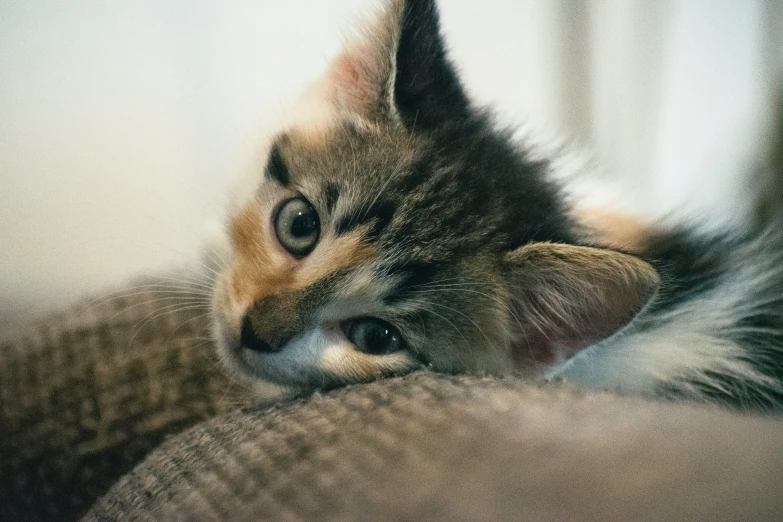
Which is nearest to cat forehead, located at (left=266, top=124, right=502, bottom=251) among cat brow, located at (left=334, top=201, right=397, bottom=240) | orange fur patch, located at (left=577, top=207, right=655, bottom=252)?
cat brow, located at (left=334, top=201, right=397, bottom=240)

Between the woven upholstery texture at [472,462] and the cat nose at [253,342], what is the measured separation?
138 mm

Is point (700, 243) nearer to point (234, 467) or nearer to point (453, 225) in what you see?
point (453, 225)

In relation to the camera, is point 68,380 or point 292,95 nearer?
point 68,380

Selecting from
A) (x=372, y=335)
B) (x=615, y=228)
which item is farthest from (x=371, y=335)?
(x=615, y=228)

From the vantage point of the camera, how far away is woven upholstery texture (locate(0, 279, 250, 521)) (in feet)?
2.37

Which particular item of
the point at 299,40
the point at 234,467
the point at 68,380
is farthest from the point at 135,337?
the point at 299,40

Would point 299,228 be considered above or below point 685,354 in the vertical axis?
above

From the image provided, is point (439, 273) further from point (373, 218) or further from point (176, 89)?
point (176, 89)

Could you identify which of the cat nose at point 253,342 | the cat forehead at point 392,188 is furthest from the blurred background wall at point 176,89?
the cat nose at point 253,342

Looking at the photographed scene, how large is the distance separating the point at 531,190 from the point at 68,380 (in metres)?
0.73

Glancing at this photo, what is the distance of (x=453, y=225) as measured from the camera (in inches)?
29.7

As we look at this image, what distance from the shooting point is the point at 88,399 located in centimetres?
76

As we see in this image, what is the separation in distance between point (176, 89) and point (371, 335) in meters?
0.71

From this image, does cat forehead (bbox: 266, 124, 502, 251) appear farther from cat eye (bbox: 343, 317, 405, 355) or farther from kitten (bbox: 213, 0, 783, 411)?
cat eye (bbox: 343, 317, 405, 355)
